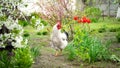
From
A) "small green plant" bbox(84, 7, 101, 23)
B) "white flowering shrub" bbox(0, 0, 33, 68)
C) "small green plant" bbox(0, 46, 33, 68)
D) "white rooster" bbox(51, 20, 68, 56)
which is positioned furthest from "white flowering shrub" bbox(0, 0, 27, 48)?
"small green plant" bbox(84, 7, 101, 23)

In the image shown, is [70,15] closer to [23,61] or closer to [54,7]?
[54,7]

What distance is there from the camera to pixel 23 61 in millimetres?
5625

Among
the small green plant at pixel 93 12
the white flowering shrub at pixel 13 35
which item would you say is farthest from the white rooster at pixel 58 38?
the small green plant at pixel 93 12

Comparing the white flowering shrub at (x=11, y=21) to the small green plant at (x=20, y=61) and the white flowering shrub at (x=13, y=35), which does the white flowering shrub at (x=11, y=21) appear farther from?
the small green plant at (x=20, y=61)

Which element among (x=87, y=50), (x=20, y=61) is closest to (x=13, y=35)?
(x=20, y=61)

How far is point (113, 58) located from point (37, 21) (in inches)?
132

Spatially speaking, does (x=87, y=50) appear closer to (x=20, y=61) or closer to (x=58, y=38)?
(x=58, y=38)

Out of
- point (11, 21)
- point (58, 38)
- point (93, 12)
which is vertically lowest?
point (58, 38)

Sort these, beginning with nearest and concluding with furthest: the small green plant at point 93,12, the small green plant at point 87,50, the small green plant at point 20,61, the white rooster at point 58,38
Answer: the small green plant at point 20,61 < the small green plant at point 87,50 < the white rooster at point 58,38 < the small green plant at point 93,12

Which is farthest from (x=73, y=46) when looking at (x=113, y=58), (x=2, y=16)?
(x=2, y=16)

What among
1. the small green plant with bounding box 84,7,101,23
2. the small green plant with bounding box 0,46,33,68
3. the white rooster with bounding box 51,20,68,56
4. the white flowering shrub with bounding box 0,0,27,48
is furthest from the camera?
the small green plant with bounding box 84,7,101,23

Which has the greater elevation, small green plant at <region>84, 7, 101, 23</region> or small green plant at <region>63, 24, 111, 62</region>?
small green plant at <region>84, 7, 101, 23</region>

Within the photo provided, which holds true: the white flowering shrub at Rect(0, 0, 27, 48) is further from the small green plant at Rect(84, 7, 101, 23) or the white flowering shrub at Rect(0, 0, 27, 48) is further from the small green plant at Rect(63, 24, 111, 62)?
the small green plant at Rect(84, 7, 101, 23)

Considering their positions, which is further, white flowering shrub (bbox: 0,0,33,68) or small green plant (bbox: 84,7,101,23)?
small green plant (bbox: 84,7,101,23)
